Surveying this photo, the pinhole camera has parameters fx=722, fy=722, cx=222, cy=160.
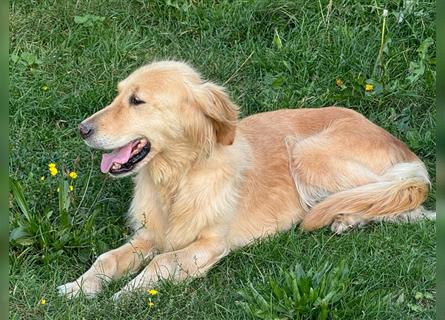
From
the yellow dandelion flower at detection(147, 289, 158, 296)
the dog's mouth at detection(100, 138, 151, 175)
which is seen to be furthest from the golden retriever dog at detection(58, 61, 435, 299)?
the yellow dandelion flower at detection(147, 289, 158, 296)

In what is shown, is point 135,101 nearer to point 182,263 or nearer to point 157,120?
Answer: point 157,120

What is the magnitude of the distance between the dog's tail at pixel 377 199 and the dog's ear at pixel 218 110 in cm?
77

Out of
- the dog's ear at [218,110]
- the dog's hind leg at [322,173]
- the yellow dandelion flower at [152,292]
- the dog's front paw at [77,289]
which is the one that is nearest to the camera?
the yellow dandelion flower at [152,292]

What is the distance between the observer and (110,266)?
12.5 ft

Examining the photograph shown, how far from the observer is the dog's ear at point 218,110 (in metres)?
3.87

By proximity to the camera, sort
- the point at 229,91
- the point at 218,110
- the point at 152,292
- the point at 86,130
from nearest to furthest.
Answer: the point at 152,292 < the point at 86,130 < the point at 218,110 < the point at 229,91

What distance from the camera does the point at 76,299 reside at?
135 inches

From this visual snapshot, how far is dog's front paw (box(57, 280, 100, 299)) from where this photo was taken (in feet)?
11.5

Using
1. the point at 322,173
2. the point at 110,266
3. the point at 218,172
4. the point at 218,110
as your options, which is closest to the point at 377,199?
the point at 322,173

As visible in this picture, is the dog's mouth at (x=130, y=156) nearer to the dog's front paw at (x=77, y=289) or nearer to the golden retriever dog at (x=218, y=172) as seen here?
the golden retriever dog at (x=218, y=172)

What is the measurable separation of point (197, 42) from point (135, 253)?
2.61 meters

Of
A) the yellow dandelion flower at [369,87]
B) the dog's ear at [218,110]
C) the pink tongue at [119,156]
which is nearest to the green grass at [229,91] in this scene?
the yellow dandelion flower at [369,87]

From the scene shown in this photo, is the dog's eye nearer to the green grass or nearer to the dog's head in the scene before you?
the dog's head

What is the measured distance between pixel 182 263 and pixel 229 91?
2.16 meters
